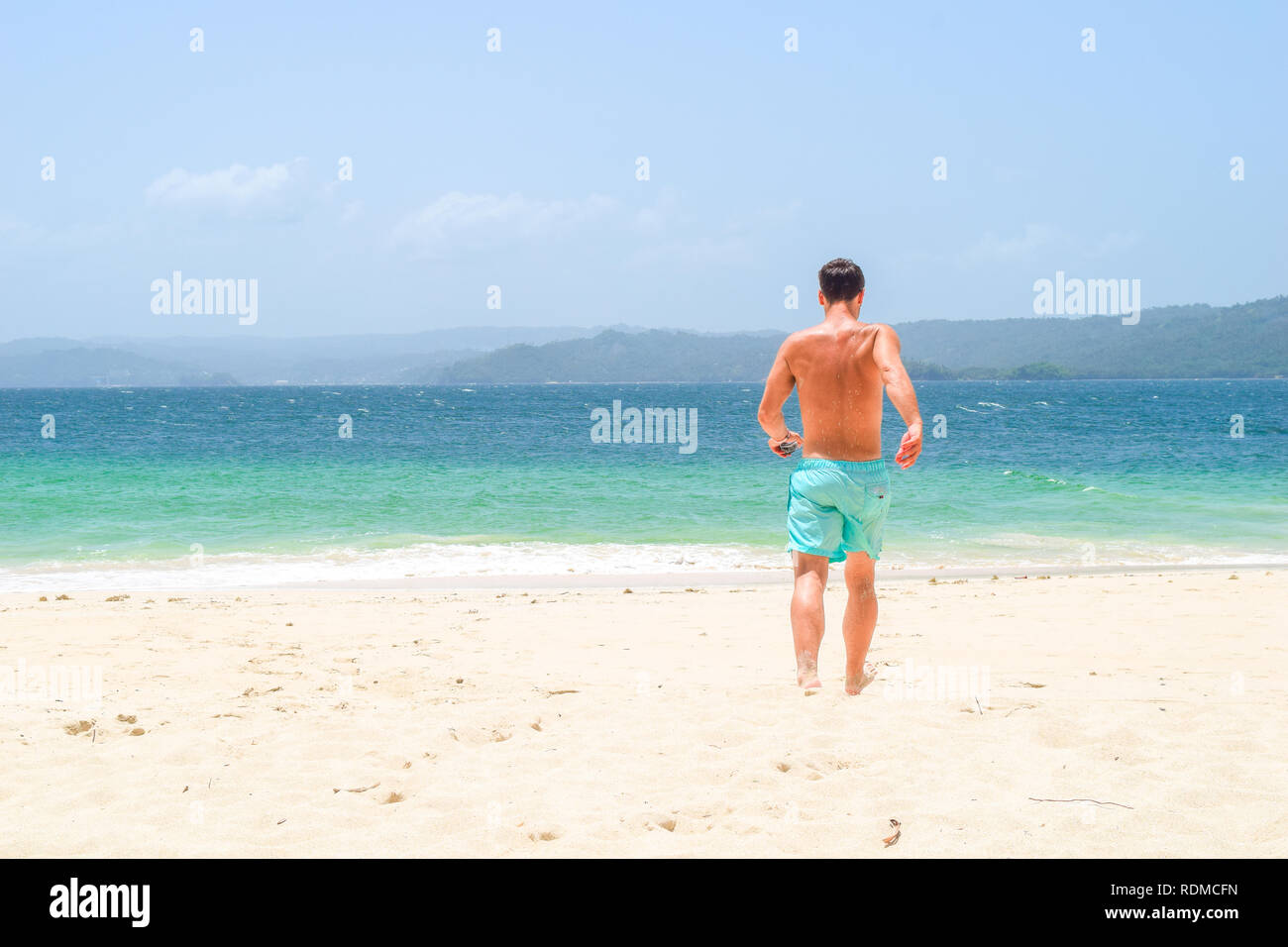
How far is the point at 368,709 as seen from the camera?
4625mm

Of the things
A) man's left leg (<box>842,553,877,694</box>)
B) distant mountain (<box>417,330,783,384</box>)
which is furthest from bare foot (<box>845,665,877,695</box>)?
distant mountain (<box>417,330,783,384</box>)

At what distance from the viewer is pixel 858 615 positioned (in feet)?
15.3

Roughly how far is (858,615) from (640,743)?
1.34 m

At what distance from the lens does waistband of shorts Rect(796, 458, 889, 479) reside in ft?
14.7

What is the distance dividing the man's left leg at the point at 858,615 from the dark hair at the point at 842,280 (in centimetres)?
127

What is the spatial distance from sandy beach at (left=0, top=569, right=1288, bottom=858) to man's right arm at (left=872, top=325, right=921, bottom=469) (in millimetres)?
1177

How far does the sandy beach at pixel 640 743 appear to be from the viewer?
9.93ft

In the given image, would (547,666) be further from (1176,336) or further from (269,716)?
(1176,336)

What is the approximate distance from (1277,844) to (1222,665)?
3206 mm

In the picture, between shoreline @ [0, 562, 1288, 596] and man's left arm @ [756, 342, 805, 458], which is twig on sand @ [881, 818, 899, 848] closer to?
man's left arm @ [756, 342, 805, 458]

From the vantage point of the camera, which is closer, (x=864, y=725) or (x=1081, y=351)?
(x=864, y=725)

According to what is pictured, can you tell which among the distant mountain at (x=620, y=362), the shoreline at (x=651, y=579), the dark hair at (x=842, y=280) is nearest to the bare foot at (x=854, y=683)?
the dark hair at (x=842, y=280)

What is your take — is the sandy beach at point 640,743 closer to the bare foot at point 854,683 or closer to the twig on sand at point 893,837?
the twig on sand at point 893,837
